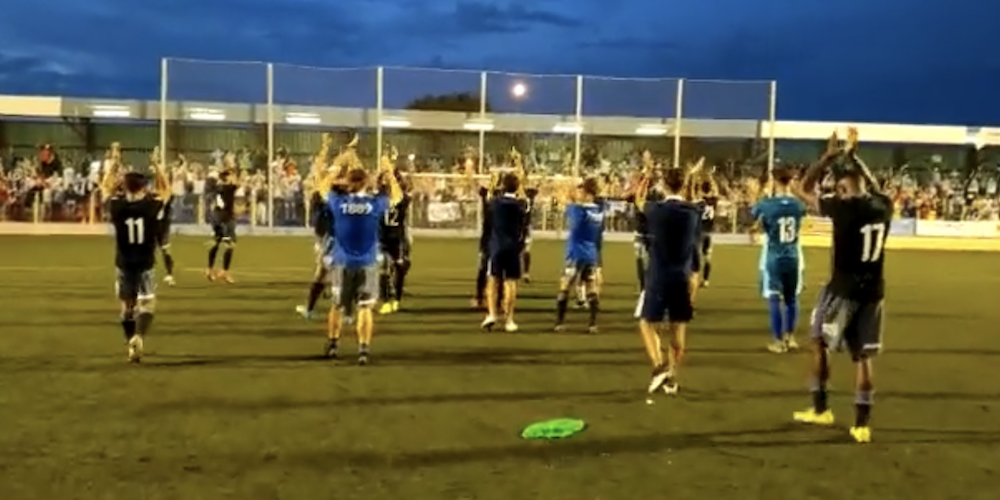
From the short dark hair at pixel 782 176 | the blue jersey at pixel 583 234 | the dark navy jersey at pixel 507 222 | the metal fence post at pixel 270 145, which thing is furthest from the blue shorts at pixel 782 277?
the metal fence post at pixel 270 145

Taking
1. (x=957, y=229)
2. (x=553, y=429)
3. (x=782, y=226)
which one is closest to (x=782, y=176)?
(x=782, y=226)

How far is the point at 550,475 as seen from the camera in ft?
27.5

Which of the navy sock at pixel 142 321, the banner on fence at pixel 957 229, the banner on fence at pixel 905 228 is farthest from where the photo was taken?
the banner on fence at pixel 905 228

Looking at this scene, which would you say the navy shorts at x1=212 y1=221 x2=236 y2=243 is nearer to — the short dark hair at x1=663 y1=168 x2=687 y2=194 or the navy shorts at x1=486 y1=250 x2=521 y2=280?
the navy shorts at x1=486 y1=250 x2=521 y2=280

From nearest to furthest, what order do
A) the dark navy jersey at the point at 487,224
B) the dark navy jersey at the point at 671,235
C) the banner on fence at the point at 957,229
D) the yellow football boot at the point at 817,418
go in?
the yellow football boot at the point at 817,418
the dark navy jersey at the point at 671,235
the dark navy jersey at the point at 487,224
the banner on fence at the point at 957,229

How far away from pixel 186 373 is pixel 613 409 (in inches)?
173

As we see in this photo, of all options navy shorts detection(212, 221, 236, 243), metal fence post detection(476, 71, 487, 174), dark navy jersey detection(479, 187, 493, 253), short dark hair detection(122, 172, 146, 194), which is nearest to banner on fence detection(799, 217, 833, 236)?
metal fence post detection(476, 71, 487, 174)

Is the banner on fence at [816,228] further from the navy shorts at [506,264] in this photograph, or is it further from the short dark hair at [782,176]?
the short dark hair at [782,176]

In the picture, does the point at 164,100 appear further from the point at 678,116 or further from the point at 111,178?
the point at 111,178

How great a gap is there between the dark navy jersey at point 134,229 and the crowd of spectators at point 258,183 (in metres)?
25.3

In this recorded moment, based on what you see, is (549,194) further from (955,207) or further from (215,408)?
(215,408)

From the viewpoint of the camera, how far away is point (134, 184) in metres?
12.8

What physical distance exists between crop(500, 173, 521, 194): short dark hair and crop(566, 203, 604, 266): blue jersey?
797 millimetres

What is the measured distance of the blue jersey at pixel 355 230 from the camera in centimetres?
1280
